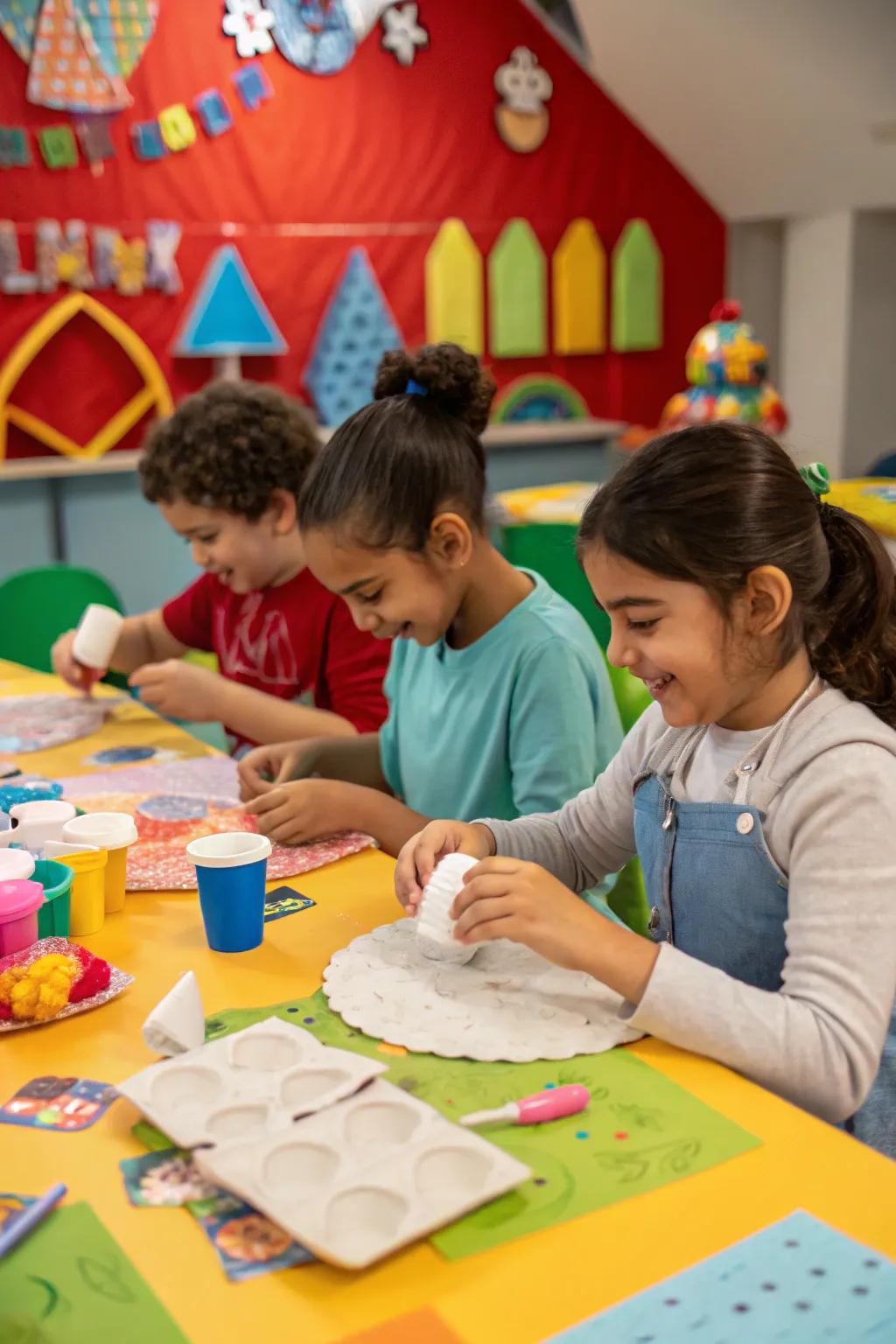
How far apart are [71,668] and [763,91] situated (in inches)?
108

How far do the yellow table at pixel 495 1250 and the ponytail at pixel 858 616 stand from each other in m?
0.33

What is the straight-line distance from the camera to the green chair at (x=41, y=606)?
8.70 ft

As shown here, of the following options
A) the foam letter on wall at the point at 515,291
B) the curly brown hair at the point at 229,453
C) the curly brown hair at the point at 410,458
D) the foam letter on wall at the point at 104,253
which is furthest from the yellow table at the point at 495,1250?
the foam letter on wall at the point at 515,291

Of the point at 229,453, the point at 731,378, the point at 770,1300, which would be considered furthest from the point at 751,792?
the point at 731,378

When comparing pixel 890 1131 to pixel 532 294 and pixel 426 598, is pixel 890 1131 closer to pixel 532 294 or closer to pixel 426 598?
pixel 426 598

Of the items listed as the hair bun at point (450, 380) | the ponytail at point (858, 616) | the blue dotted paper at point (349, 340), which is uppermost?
the blue dotted paper at point (349, 340)

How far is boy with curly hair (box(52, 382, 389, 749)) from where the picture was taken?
5.96ft

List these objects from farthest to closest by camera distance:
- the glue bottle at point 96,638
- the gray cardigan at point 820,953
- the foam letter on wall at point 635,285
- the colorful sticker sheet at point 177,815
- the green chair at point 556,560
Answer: the foam letter on wall at point 635,285 < the green chair at point 556,560 < the glue bottle at point 96,638 < the colorful sticker sheet at point 177,815 < the gray cardigan at point 820,953

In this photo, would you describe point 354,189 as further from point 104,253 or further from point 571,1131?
point 571,1131

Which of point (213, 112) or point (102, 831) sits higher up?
point (213, 112)

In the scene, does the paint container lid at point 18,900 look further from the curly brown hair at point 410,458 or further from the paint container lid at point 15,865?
the curly brown hair at point 410,458

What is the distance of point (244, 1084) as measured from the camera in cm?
86

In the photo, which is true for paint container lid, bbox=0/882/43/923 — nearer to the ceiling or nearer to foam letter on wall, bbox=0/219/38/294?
foam letter on wall, bbox=0/219/38/294

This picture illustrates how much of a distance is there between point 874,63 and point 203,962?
3.21 meters
